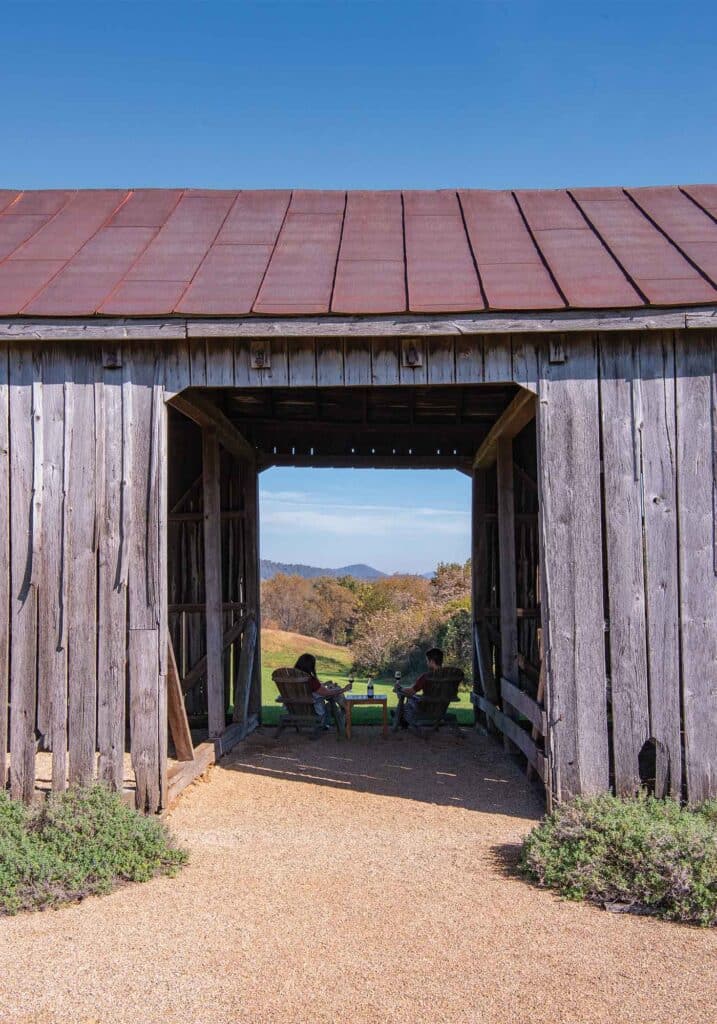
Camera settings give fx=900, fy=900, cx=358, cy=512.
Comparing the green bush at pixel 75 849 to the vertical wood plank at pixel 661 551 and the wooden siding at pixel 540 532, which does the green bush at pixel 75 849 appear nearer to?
the wooden siding at pixel 540 532

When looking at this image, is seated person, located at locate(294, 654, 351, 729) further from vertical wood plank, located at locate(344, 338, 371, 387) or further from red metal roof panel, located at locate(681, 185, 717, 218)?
red metal roof panel, located at locate(681, 185, 717, 218)

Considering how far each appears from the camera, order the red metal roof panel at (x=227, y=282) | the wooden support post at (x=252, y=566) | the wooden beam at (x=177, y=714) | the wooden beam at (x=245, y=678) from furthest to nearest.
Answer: the wooden support post at (x=252, y=566) < the wooden beam at (x=245, y=678) < the wooden beam at (x=177, y=714) < the red metal roof panel at (x=227, y=282)

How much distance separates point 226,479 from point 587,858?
742cm

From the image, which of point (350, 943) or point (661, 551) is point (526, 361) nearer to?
point (661, 551)

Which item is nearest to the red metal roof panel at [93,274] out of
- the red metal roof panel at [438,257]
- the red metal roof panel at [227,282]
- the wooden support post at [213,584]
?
the red metal roof panel at [227,282]

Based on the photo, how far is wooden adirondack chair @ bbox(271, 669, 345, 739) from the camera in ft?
37.2

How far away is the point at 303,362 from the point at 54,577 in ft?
8.65

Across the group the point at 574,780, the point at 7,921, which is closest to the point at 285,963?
the point at 7,921

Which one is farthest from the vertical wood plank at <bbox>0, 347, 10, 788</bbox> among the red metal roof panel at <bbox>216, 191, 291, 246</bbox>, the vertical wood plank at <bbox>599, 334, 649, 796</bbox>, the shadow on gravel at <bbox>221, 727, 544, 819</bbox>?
the vertical wood plank at <bbox>599, 334, 649, 796</bbox>

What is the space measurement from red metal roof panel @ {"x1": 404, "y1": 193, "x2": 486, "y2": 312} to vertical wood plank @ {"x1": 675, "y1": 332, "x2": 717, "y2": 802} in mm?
1782

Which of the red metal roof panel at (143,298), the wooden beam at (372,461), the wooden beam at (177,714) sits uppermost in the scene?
the red metal roof panel at (143,298)

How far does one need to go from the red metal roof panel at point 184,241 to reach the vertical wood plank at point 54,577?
47.2 inches

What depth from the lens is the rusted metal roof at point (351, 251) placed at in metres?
7.15

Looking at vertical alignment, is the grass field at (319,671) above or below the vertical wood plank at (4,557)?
below
